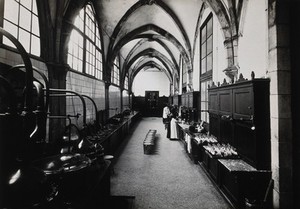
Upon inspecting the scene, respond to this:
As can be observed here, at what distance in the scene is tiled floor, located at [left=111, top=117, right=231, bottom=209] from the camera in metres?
3.74

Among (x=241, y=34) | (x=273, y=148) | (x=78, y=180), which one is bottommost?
(x=78, y=180)

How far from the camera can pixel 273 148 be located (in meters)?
3.20

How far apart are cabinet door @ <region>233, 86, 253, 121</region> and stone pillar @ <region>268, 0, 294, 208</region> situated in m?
0.38

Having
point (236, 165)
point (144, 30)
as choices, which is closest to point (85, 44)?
point (144, 30)

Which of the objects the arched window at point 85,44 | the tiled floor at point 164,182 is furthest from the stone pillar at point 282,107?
the arched window at point 85,44

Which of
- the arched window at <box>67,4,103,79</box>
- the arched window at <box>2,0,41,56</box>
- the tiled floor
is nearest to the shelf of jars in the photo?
the tiled floor

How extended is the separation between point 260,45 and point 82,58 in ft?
18.7

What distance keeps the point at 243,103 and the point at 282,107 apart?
0.69 metres

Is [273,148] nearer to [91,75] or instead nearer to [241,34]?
[241,34]

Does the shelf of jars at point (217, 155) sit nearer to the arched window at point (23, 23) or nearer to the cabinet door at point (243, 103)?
the cabinet door at point (243, 103)

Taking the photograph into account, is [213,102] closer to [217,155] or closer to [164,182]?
[217,155]

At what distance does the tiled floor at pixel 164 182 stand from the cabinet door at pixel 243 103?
1.67 m

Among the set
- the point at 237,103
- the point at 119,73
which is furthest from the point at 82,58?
the point at 119,73

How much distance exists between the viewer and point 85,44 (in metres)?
7.32
